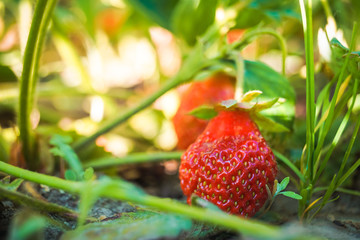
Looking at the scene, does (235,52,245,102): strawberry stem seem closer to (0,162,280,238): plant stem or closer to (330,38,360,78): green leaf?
(330,38,360,78): green leaf

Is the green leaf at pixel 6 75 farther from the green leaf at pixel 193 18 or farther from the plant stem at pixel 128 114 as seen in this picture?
the green leaf at pixel 193 18

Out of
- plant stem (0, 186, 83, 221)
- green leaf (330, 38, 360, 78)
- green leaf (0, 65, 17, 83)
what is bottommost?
plant stem (0, 186, 83, 221)

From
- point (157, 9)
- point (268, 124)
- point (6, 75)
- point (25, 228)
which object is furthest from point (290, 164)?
point (6, 75)

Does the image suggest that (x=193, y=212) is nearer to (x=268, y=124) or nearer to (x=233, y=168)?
(x=233, y=168)

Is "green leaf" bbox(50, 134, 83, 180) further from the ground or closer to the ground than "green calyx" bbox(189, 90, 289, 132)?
closer to the ground

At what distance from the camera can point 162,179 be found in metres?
0.92

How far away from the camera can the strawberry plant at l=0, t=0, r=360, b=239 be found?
0.44 m

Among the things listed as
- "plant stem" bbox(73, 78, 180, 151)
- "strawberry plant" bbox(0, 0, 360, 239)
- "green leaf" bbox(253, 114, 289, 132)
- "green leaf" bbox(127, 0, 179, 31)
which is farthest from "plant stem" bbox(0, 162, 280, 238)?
"green leaf" bbox(127, 0, 179, 31)

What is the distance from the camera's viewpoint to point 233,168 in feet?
1.78

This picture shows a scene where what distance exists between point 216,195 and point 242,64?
0.27 m

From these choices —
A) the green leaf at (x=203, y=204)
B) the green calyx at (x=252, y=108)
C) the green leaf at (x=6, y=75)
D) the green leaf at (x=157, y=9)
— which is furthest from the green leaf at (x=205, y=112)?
the green leaf at (x=6, y=75)

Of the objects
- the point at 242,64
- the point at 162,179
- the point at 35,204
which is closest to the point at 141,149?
the point at 162,179

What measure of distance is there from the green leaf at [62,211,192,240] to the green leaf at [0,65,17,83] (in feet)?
2.39

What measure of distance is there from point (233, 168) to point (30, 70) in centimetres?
35
